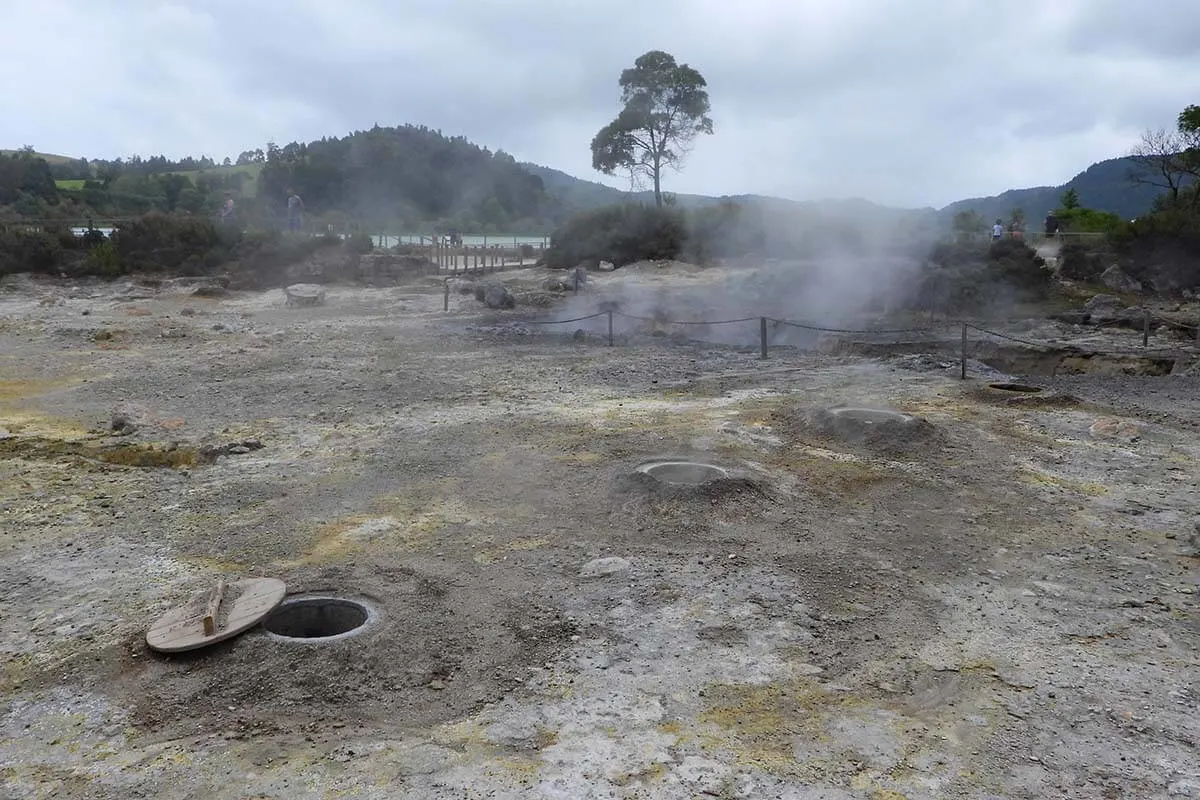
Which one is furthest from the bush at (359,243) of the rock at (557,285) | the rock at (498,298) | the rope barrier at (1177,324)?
the rope barrier at (1177,324)

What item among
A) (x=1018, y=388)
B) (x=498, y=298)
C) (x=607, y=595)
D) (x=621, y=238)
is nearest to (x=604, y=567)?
(x=607, y=595)

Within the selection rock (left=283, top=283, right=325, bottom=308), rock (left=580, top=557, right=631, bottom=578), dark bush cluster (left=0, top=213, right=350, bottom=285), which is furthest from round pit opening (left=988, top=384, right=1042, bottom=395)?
dark bush cluster (left=0, top=213, right=350, bottom=285)

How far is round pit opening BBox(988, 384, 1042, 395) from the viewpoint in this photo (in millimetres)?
10555

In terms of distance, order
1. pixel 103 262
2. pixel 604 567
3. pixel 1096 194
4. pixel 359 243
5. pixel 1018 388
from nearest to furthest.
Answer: pixel 604 567 < pixel 1018 388 < pixel 103 262 < pixel 359 243 < pixel 1096 194

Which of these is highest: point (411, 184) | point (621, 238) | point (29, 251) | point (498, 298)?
point (411, 184)

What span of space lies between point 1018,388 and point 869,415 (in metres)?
3.06

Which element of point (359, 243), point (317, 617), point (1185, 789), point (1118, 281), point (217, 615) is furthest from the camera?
point (359, 243)

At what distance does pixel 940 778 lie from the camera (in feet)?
11.6

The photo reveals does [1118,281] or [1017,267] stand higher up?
[1017,267]

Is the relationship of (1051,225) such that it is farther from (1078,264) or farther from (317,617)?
(317,617)

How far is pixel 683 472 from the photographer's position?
726 cm

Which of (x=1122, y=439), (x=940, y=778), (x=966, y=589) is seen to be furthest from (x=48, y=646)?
(x=1122, y=439)

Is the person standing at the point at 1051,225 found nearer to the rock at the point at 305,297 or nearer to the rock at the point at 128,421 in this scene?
the rock at the point at 305,297

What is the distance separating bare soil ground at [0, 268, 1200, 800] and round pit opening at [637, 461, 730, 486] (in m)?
0.24
